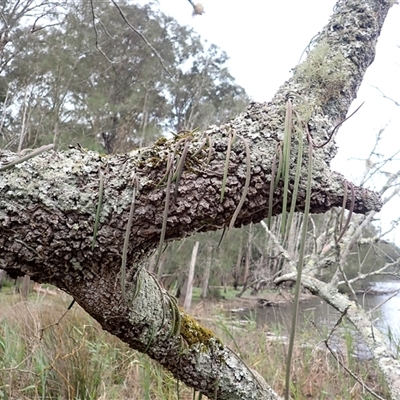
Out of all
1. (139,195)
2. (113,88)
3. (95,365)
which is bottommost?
(95,365)

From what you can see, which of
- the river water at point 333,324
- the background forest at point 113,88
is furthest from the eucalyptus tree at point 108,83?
the river water at point 333,324

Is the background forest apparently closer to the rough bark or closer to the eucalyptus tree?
the eucalyptus tree

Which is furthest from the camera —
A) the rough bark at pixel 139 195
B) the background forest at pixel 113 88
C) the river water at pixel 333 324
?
the background forest at pixel 113 88

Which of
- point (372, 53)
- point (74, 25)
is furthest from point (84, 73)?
point (372, 53)

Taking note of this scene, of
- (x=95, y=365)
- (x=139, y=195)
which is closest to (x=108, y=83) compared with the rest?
(x=95, y=365)

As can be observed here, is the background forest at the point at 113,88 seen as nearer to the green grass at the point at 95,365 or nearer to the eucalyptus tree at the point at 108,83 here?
the eucalyptus tree at the point at 108,83

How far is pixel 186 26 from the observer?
12547 mm

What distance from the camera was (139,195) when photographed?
27.7 inches

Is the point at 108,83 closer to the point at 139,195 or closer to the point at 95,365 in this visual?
the point at 95,365

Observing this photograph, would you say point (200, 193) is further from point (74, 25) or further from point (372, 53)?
point (74, 25)

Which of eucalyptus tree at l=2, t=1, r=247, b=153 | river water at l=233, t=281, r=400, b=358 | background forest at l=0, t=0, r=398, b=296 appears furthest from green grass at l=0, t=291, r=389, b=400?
eucalyptus tree at l=2, t=1, r=247, b=153

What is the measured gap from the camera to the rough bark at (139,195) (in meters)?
0.68

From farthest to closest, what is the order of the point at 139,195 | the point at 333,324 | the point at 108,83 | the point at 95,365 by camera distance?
the point at 108,83 < the point at 333,324 < the point at 95,365 < the point at 139,195

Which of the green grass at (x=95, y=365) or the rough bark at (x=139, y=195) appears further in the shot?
the green grass at (x=95, y=365)
